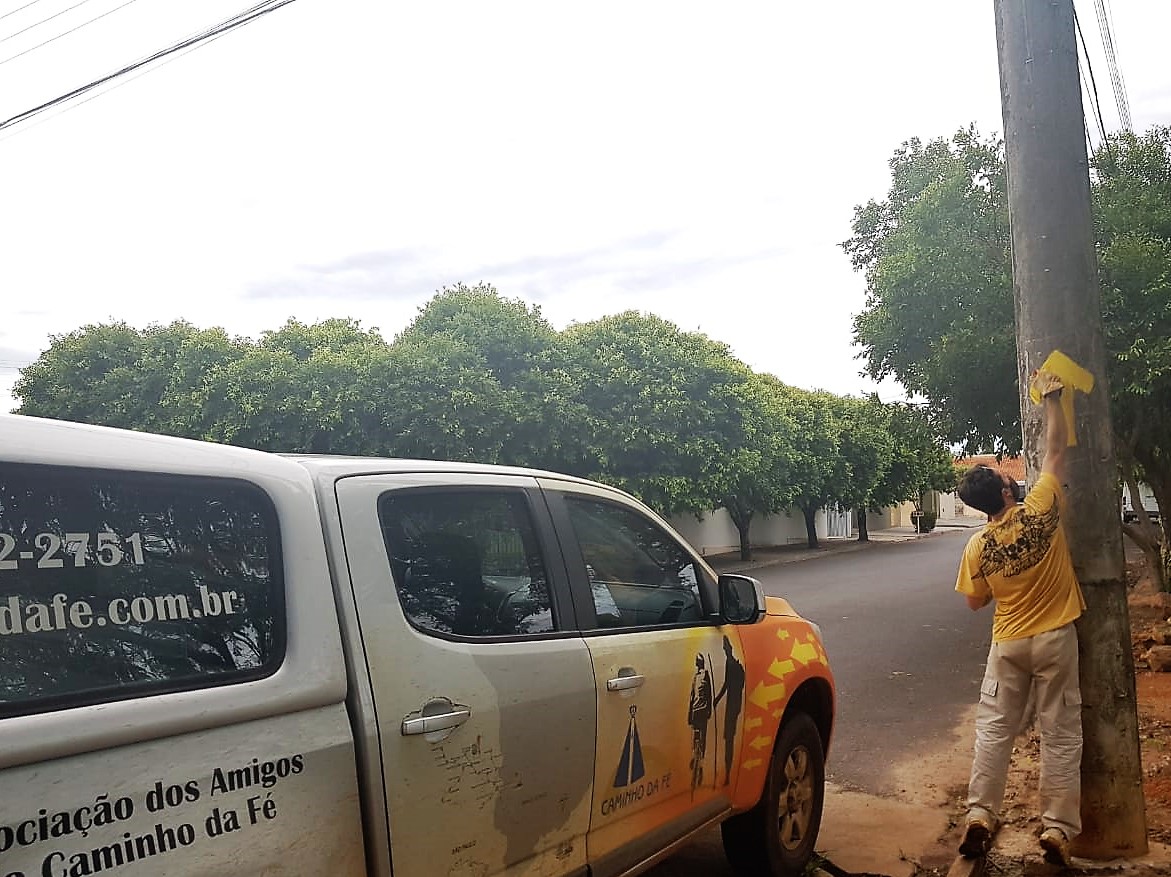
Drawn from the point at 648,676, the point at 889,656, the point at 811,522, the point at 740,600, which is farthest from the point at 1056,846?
the point at 811,522

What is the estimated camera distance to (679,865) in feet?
16.6

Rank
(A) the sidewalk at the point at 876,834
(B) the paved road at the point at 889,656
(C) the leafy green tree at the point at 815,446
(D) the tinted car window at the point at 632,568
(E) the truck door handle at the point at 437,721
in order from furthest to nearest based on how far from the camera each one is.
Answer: (C) the leafy green tree at the point at 815,446 → (B) the paved road at the point at 889,656 → (A) the sidewalk at the point at 876,834 → (D) the tinted car window at the point at 632,568 → (E) the truck door handle at the point at 437,721

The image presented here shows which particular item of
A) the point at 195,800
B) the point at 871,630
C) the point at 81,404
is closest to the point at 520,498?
the point at 195,800

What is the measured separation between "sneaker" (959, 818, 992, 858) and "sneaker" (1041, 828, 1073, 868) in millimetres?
237

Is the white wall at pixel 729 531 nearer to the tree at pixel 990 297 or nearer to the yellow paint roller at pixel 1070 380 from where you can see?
the tree at pixel 990 297

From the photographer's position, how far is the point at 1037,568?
14.6 feet

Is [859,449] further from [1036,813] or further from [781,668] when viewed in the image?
[781,668]

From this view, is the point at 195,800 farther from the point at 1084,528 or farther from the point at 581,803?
the point at 1084,528

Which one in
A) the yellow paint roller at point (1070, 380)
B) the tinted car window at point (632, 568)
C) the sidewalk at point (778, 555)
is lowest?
the sidewalk at point (778, 555)

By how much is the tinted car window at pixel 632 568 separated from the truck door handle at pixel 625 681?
0.59 ft

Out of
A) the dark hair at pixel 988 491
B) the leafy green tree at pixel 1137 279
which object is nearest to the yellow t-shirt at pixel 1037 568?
the dark hair at pixel 988 491

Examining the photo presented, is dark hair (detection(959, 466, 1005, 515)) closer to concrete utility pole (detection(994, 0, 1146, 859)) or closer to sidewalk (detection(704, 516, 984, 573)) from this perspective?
concrete utility pole (detection(994, 0, 1146, 859))

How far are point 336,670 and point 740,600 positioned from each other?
2125mm

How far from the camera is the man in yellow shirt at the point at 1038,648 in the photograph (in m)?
4.44
